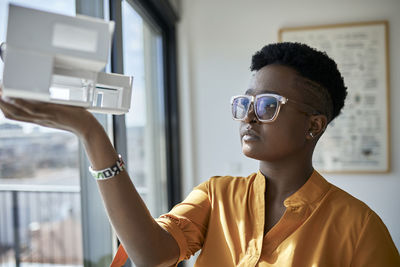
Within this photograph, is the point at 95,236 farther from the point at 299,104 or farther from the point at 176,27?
the point at 176,27

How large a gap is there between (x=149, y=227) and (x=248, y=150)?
0.34 metres

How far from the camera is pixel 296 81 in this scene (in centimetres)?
89

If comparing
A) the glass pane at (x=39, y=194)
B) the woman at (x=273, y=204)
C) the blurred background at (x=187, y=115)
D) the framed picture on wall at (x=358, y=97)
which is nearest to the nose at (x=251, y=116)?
the woman at (x=273, y=204)

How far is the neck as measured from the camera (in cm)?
92

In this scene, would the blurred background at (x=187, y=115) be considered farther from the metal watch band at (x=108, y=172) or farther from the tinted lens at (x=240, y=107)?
the metal watch band at (x=108, y=172)

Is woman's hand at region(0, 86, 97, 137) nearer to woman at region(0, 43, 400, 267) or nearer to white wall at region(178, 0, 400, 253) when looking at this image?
woman at region(0, 43, 400, 267)

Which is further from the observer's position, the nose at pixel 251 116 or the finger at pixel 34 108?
the nose at pixel 251 116

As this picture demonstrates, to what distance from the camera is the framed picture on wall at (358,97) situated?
7.78 ft

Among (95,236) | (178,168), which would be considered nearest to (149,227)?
(95,236)

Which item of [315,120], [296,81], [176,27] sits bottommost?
[315,120]

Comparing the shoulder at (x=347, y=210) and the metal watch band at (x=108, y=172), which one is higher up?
the metal watch band at (x=108, y=172)

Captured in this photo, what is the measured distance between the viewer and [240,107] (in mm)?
932

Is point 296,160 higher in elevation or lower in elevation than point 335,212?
higher

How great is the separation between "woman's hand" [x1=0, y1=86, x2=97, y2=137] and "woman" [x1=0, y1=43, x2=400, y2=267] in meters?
0.05
